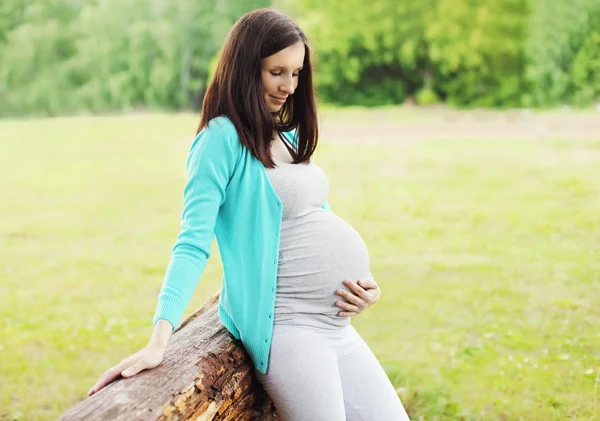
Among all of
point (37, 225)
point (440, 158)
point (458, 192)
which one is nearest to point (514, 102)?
point (440, 158)

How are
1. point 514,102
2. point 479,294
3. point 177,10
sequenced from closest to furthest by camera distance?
point 479,294
point 514,102
point 177,10

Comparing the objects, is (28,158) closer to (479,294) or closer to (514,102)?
(479,294)

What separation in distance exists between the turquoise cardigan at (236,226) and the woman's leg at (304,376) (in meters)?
0.04

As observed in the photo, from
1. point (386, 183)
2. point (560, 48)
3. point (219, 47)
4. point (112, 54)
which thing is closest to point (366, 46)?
point (219, 47)

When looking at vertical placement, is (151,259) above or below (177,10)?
below

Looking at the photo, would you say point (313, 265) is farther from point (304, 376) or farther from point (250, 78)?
point (250, 78)

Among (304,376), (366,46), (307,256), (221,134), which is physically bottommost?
(366,46)

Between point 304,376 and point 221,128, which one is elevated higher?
point 221,128

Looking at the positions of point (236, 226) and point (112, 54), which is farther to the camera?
point (112, 54)

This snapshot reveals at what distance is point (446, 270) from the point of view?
4.88 m

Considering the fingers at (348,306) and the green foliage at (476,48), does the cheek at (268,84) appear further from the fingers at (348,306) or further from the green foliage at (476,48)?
the green foliage at (476,48)

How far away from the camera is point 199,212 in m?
1.60

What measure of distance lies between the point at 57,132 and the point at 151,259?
555 centimetres

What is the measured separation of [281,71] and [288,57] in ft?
0.13
